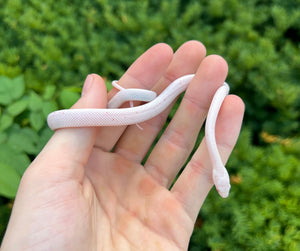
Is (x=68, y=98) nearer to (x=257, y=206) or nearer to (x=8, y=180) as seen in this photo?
(x=8, y=180)

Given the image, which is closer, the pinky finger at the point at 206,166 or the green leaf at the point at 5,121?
the pinky finger at the point at 206,166

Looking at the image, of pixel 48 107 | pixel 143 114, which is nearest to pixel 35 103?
pixel 48 107

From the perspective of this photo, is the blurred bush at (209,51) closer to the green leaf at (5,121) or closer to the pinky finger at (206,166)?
the green leaf at (5,121)

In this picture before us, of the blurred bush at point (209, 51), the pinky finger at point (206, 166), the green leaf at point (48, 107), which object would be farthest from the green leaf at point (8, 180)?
the pinky finger at point (206, 166)

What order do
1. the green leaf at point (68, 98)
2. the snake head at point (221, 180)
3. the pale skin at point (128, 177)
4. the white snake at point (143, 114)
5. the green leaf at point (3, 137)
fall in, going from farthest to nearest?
the green leaf at point (68, 98) → the green leaf at point (3, 137) → the snake head at point (221, 180) → the white snake at point (143, 114) → the pale skin at point (128, 177)

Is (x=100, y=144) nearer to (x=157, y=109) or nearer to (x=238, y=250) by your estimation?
(x=157, y=109)
